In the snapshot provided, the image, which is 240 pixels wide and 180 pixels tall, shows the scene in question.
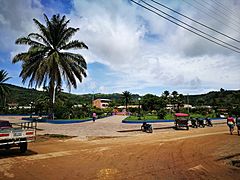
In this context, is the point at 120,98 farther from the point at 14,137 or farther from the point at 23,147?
the point at 14,137

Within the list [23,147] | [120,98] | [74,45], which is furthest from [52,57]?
[120,98]

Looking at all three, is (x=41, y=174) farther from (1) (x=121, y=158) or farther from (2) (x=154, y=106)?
(2) (x=154, y=106)

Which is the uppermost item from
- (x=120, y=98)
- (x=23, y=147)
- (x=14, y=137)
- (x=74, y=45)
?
(x=74, y=45)

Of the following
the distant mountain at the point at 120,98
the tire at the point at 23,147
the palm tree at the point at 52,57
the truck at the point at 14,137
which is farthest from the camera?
the distant mountain at the point at 120,98

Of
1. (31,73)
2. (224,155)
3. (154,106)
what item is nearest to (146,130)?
(224,155)

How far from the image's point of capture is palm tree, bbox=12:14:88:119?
29.0m

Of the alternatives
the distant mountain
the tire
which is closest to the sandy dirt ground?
the tire

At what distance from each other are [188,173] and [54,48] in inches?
1106

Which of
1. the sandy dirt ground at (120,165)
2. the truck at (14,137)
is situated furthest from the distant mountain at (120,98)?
the sandy dirt ground at (120,165)

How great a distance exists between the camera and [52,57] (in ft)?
94.5

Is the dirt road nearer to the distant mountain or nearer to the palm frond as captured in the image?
the palm frond

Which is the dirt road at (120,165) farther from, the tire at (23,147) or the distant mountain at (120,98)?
the distant mountain at (120,98)

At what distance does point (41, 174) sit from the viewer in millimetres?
6859

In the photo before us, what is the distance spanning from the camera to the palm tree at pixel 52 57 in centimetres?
2901
